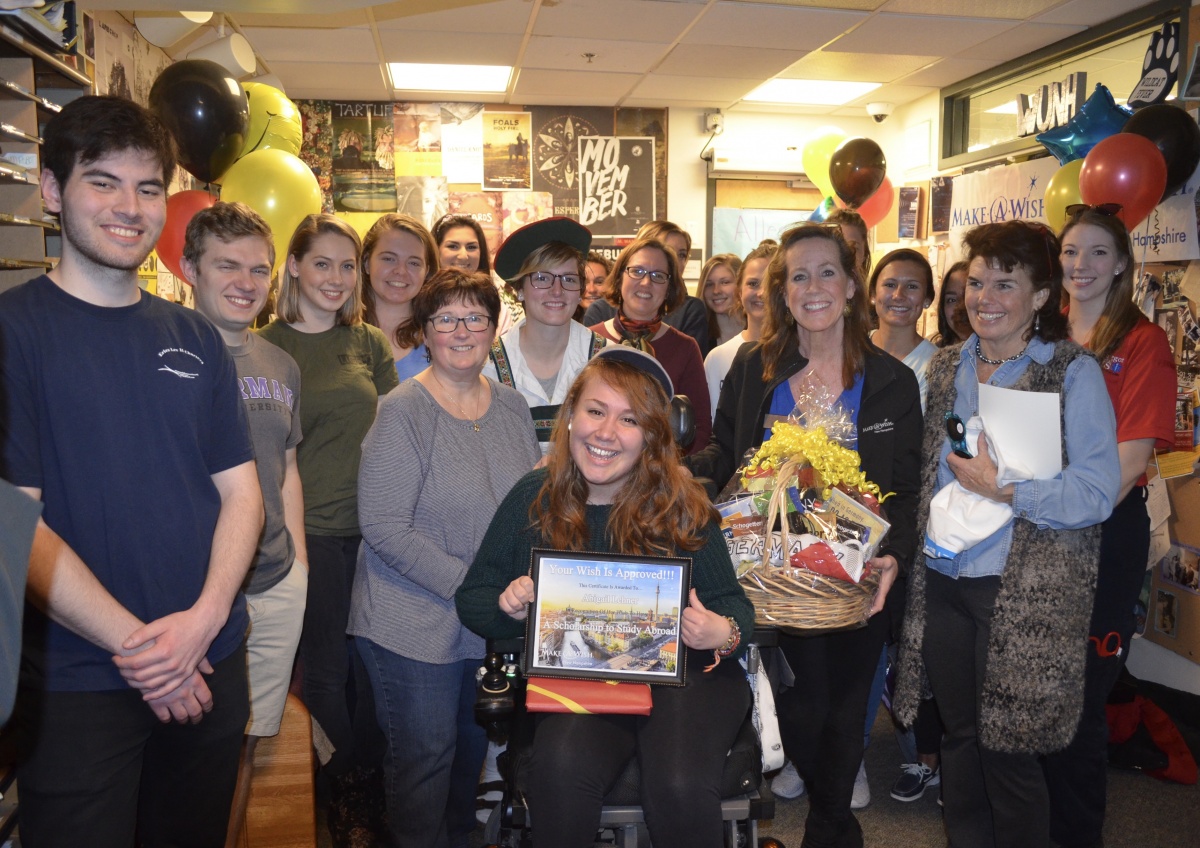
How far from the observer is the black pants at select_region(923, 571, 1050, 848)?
2.34m

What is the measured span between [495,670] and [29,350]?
1.16 m

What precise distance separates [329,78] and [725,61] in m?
2.96

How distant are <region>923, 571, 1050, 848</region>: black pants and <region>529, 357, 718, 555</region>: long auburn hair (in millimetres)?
845

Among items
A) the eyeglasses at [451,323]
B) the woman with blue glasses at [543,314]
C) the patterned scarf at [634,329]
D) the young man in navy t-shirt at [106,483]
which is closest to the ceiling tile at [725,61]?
the patterned scarf at [634,329]

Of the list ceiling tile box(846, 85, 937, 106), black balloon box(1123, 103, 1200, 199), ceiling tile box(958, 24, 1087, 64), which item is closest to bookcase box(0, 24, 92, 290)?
black balloon box(1123, 103, 1200, 199)

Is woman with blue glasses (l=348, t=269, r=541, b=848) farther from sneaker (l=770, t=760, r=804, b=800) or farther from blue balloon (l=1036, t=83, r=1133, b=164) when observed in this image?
blue balloon (l=1036, t=83, r=1133, b=164)

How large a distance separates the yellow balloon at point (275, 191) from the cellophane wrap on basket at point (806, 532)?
2212 mm

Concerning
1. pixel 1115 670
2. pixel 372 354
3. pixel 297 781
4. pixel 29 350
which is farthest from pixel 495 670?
pixel 1115 670

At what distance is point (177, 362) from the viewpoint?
1.80 metres

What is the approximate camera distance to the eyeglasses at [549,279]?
2857 millimetres

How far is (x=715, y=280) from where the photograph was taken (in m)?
4.70

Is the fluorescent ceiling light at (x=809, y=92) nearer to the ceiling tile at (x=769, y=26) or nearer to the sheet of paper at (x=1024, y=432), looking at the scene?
the ceiling tile at (x=769, y=26)

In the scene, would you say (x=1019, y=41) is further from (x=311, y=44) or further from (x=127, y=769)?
(x=127, y=769)

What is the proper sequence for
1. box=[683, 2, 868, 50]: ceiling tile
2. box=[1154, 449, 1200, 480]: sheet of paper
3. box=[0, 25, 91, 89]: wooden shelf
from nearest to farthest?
box=[0, 25, 91, 89]: wooden shelf
box=[1154, 449, 1200, 480]: sheet of paper
box=[683, 2, 868, 50]: ceiling tile
